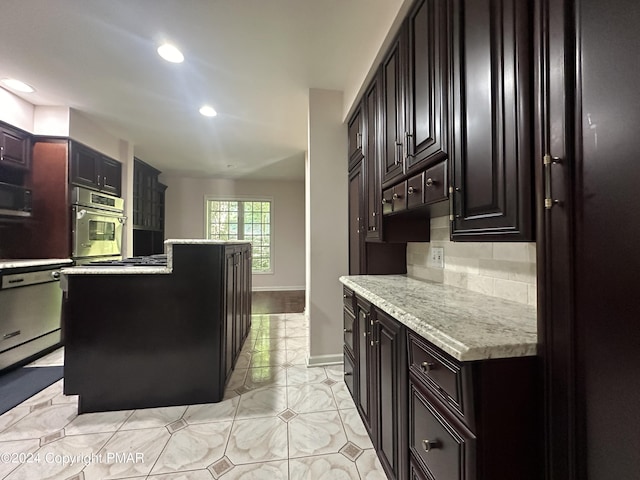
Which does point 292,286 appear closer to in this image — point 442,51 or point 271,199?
point 271,199

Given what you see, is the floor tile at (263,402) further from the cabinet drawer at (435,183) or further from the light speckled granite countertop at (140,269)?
the cabinet drawer at (435,183)

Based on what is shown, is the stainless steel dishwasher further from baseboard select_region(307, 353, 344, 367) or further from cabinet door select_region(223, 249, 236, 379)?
baseboard select_region(307, 353, 344, 367)

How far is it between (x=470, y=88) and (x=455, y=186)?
34cm

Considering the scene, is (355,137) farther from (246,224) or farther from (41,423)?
(246,224)

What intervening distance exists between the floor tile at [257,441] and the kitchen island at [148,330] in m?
0.39

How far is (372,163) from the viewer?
198cm

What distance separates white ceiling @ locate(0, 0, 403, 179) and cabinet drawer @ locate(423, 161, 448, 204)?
98cm

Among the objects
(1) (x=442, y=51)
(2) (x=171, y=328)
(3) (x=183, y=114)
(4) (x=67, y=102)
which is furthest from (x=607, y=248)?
(4) (x=67, y=102)

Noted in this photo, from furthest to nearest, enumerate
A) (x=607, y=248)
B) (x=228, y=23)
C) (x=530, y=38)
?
(x=228, y=23) → (x=530, y=38) → (x=607, y=248)

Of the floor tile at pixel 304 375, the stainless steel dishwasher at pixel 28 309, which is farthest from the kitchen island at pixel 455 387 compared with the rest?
the stainless steel dishwasher at pixel 28 309

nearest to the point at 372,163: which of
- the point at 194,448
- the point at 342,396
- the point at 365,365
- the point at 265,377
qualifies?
the point at 365,365

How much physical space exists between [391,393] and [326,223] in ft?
5.46

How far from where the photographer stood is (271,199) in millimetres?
6734

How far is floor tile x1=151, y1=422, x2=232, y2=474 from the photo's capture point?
1.43 meters
